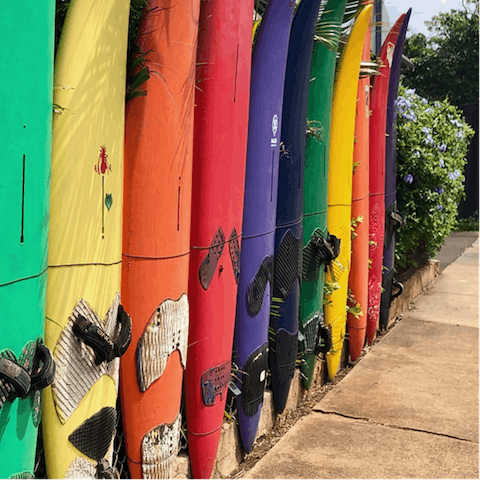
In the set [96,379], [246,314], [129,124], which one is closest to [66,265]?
[96,379]

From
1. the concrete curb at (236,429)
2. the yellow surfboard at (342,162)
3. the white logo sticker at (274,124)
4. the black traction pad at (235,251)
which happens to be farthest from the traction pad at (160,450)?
the yellow surfboard at (342,162)

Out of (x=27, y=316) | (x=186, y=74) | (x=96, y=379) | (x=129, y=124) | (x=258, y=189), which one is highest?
(x=186, y=74)

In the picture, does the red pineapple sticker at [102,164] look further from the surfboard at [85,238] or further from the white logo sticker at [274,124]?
the white logo sticker at [274,124]

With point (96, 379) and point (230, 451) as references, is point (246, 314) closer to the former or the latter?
point (230, 451)

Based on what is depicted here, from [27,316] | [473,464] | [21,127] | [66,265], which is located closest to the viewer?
[21,127]

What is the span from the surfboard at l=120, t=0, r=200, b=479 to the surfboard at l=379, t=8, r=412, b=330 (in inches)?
109

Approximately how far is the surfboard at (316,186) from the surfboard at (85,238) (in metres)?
1.56

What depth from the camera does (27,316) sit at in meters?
1.70

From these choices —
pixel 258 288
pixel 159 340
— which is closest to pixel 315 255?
pixel 258 288

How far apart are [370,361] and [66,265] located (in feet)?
9.71

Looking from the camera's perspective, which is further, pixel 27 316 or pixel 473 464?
pixel 473 464

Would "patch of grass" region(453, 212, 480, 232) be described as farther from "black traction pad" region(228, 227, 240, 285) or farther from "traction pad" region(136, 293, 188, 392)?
"traction pad" region(136, 293, 188, 392)

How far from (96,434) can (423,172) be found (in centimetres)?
398

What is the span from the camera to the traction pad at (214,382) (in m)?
2.60
